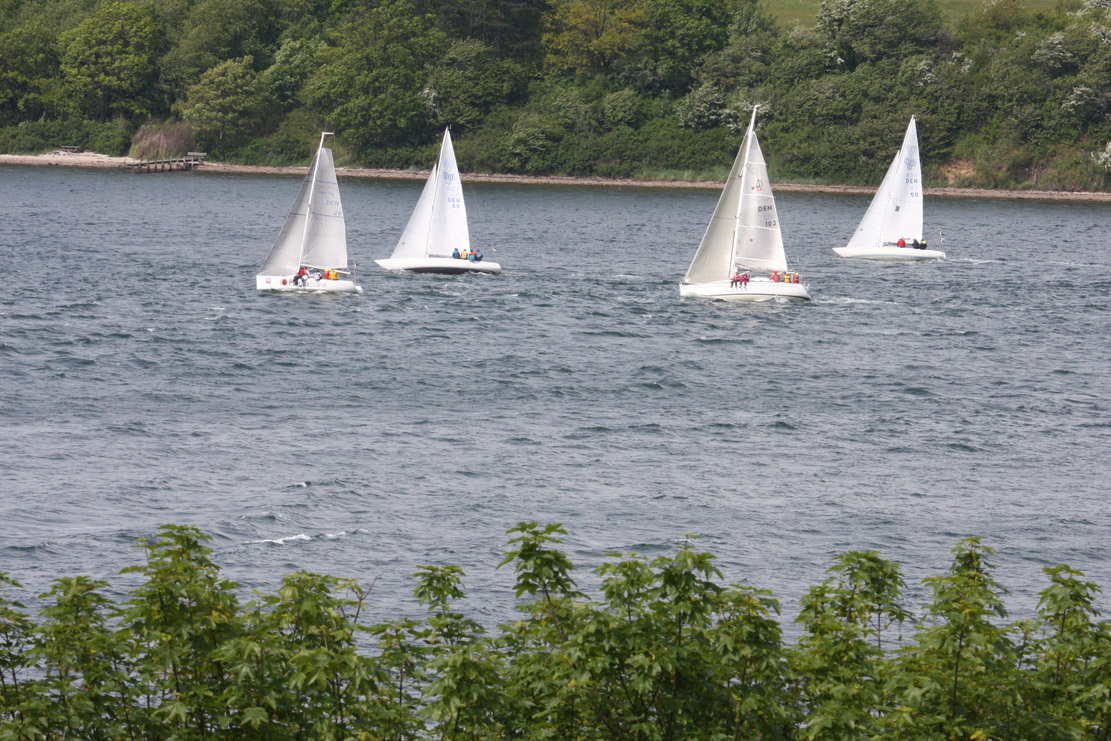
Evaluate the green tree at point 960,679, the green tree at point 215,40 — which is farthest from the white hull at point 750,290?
the green tree at point 215,40

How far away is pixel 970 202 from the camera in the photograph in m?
153

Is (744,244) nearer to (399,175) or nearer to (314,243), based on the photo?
(314,243)

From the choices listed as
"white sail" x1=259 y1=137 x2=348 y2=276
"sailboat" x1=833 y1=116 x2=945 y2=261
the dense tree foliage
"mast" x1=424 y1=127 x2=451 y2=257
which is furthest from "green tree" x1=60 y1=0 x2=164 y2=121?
the dense tree foliage

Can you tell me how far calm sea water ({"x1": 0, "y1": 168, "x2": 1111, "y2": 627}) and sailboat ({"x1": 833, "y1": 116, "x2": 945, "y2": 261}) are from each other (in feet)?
13.1

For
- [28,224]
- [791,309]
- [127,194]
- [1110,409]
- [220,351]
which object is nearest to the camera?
[1110,409]

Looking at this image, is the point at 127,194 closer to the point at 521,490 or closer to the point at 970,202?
the point at 970,202

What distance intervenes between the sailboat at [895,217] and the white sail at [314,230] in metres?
43.1

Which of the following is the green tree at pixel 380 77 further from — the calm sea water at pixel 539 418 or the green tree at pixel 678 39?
the calm sea water at pixel 539 418

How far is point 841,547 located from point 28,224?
85807mm

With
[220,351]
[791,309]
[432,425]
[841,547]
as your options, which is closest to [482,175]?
[791,309]

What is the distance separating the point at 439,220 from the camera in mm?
78000

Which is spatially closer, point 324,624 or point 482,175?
point 324,624

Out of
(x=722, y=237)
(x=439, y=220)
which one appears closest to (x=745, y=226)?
(x=722, y=237)

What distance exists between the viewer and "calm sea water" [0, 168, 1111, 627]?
111 ft
